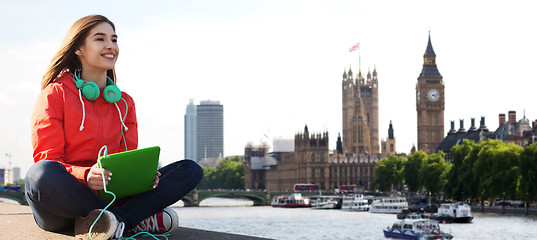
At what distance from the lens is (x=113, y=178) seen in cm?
563

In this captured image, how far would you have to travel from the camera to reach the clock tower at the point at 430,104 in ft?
444

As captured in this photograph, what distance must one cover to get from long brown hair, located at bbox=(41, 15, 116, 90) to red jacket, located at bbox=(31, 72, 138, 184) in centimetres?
10

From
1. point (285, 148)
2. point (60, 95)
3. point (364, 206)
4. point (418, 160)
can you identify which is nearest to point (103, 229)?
point (60, 95)

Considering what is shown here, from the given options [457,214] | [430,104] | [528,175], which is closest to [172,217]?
[457,214]

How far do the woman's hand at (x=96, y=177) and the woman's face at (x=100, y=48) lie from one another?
1.02m

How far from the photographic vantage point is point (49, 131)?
19.2ft

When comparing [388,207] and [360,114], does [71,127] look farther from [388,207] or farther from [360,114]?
[360,114]

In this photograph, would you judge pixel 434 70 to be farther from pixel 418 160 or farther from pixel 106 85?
pixel 106 85

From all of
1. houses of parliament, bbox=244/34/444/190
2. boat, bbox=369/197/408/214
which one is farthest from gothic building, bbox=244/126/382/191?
boat, bbox=369/197/408/214

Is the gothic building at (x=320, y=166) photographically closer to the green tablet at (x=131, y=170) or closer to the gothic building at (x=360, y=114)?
the gothic building at (x=360, y=114)

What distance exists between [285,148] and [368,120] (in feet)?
83.1

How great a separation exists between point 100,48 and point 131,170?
1.11 metres

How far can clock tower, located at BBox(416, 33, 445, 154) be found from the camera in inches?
5330

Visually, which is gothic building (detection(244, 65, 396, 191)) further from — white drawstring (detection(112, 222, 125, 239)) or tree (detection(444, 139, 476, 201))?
white drawstring (detection(112, 222, 125, 239))
